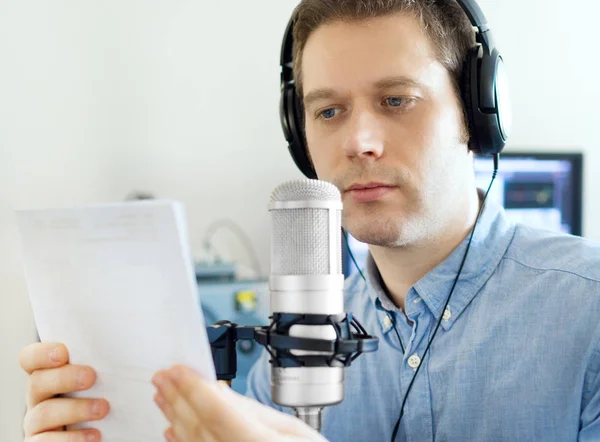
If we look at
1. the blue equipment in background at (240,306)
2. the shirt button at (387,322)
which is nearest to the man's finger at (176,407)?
the shirt button at (387,322)

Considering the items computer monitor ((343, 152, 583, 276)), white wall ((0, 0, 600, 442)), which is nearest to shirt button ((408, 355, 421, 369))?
computer monitor ((343, 152, 583, 276))

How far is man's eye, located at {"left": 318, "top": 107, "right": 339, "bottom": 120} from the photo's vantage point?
3.09ft

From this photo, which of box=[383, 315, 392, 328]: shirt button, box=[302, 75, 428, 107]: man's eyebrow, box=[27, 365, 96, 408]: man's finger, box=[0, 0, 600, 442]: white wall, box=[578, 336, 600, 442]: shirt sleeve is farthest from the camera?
box=[0, 0, 600, 442]: white wall

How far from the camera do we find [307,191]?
0.61 metres

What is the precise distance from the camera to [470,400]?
861mm

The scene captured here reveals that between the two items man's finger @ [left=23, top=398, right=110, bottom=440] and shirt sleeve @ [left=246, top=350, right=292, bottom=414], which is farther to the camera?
shirt sleeve @ [left=246, top=350, right=292, bottom=414]

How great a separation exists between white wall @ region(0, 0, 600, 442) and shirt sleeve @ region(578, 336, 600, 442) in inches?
66.2

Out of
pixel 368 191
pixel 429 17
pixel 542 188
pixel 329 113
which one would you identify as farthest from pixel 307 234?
pixel 542 188

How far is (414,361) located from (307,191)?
0.42 meters

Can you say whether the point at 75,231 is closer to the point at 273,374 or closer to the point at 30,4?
the point at 273,374

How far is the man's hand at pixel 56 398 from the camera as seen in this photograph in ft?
2.19

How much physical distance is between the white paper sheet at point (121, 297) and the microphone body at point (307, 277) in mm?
91

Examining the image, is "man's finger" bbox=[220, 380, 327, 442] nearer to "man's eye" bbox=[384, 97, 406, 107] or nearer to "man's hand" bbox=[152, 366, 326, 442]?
"man's hand" bbox=[152, 366, 326, 442]

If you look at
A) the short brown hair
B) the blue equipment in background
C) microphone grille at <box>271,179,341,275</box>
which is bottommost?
the blue equipment in background
